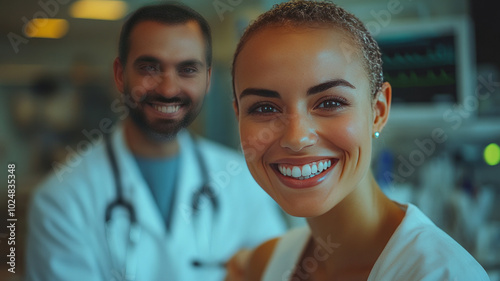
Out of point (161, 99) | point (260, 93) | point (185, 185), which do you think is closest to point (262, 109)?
point (260, 93)

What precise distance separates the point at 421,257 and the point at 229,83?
0.30m

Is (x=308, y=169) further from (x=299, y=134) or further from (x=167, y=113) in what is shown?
Result: (x=167, y=113)

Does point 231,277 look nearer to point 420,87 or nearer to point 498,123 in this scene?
point 420,87

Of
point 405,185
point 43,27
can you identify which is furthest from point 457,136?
point 43,27

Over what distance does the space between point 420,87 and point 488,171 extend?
0.50m

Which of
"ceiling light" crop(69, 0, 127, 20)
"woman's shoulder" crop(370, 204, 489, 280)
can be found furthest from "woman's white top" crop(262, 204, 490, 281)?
"ceiling light" crop(69, 0, 127, 20)

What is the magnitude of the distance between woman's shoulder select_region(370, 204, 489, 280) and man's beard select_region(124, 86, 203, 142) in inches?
9.8

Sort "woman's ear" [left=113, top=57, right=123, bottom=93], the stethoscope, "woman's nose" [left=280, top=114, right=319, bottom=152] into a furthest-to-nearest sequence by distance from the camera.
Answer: the stethoscope < "woman's ear" [left=113, top=57, right=123, bottom=93] < "woman's nose" [left=280, top=114, right=319, bottom=152]

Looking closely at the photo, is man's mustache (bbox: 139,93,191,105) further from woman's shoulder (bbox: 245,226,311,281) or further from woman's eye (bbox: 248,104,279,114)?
woman's shoulder (bbox: 245,226,311,281)

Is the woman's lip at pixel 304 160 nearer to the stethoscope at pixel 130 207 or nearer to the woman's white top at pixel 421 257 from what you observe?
the woman's white top at pixel 421 257

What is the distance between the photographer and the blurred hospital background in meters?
0.65

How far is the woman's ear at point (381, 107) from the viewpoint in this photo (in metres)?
0.50

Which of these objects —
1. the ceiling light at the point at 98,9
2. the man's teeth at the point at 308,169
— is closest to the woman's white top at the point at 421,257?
the man's teeth at the point at 308,169

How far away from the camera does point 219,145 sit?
817 millimetres
